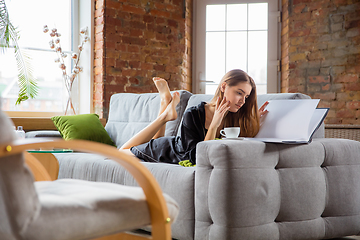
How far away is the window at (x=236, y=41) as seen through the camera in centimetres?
440

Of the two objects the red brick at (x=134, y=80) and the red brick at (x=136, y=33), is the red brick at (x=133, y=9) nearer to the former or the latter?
the red brick at (x=136, y=33)

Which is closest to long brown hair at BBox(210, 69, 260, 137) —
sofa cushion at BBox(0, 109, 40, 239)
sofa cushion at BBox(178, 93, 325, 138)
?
sofa cushion at BBox(178, 93, 325, 138)

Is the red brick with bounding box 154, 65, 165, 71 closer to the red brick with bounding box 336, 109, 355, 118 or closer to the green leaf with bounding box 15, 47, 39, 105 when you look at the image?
the green leaf with bounding box 15, 47, 39, 105

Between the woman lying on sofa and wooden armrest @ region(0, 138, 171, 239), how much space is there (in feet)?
3.48

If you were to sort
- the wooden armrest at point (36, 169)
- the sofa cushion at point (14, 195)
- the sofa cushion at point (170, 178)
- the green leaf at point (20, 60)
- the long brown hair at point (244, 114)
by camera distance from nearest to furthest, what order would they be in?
the sofa cushion at point (14, 195), the wooden armrest at point (36, 169), the sofa cushion at point (170, 178), the long brown hair at point (244, 114), the green leaf at point (20, 60)

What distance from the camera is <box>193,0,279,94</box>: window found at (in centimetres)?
440

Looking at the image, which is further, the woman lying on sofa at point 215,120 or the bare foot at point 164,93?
the bare foot at point 164,93

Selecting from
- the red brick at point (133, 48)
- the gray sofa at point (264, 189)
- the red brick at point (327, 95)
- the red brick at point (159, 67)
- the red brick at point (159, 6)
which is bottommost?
the gray sofa at point (264, 189)

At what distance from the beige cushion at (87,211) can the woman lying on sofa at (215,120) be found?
1058 millimetres

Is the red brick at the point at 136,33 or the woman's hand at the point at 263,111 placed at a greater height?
the red brick at the point at 136,33

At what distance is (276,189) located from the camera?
1745mm

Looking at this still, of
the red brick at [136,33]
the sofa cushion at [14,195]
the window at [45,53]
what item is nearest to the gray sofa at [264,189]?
the sofa cushion at [14,195]

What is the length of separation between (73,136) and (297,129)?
161cm

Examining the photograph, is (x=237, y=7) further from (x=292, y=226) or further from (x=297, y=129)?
(x=292, y=226)
